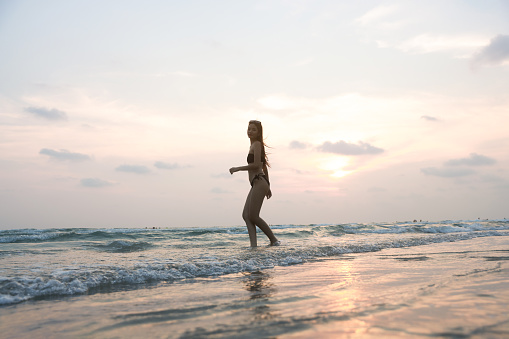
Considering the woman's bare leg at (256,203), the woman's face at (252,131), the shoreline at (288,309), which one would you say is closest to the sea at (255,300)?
the shoreline at (288,309)

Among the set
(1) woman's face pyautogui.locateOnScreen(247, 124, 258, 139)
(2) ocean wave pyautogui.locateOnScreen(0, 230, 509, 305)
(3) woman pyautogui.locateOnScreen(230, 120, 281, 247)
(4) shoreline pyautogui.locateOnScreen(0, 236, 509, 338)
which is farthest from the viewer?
(1) woman's face pyautogui.locateOnScreen(247, 124, 258, 139)

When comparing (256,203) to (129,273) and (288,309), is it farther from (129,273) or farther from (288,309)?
(288,309)

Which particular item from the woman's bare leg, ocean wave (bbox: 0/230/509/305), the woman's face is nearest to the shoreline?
ocean wave (bbox: 0/230/509/305)

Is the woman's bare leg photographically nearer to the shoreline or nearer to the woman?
the woman

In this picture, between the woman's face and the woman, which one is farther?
the woman's face

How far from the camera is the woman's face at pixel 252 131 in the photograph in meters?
7.49

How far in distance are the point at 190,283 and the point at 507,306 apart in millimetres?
2566

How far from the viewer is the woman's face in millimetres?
7492

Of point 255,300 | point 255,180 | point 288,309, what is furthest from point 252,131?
point 288,309

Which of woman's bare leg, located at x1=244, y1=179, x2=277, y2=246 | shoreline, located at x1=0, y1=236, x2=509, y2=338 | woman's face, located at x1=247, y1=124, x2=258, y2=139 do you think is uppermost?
woman's face, located at x1=247, y1=124, x2=258, y2=139

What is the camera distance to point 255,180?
736cm

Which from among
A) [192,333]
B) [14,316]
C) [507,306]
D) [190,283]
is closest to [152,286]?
[190,283]

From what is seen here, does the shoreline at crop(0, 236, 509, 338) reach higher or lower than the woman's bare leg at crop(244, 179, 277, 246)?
lower

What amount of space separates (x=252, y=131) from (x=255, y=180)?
926mm
